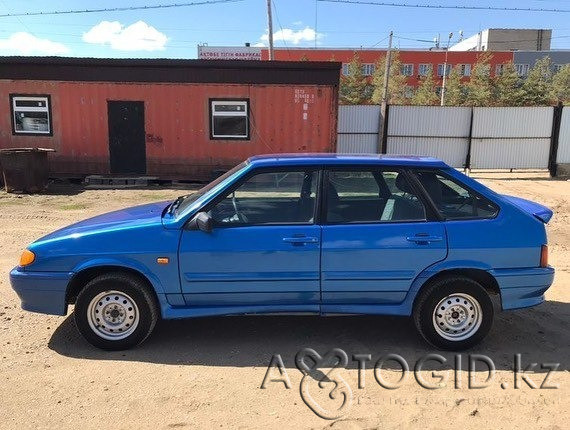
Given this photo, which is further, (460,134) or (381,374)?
(460,134)

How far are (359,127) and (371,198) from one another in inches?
589

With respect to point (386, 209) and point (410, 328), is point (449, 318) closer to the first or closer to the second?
point (410, 328)

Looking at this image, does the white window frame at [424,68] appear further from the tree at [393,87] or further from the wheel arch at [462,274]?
the wheel arch at [462,274]

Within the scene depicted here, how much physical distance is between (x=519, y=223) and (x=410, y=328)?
1342 mm

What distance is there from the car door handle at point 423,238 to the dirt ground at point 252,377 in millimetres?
911

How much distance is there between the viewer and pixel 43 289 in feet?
13.1

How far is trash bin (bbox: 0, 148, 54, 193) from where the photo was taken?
41.5 ft

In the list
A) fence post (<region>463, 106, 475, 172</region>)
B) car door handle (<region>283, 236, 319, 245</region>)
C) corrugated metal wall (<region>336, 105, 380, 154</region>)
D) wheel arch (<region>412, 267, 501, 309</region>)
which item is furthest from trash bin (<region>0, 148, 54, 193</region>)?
fence post (<region>463, 106, 475, 172</region>)

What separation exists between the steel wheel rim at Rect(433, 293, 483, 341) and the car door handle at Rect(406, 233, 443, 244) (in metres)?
0.48

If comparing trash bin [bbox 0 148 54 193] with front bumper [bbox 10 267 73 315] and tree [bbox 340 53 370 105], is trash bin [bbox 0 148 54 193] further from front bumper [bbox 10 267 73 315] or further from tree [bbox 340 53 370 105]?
tree [bbox 340 53 370 105]

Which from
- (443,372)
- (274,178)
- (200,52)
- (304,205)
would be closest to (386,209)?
(304,205)

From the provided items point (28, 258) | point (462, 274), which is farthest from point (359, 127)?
point (28, 258)

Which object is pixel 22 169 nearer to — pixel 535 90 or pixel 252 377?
pixel 252 377

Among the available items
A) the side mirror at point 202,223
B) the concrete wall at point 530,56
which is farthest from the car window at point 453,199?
the concrete wall at point 530,56
